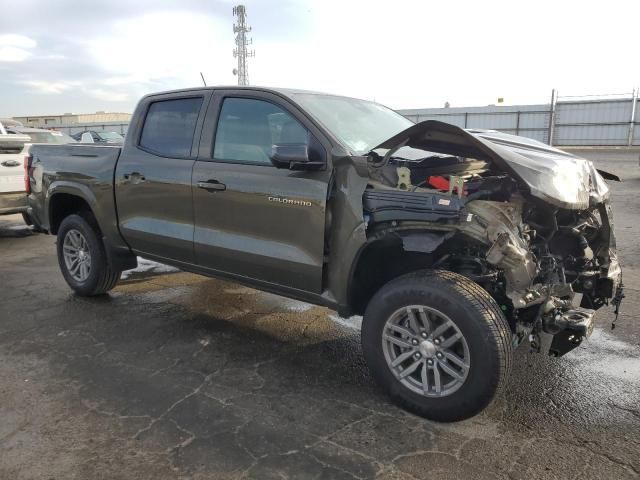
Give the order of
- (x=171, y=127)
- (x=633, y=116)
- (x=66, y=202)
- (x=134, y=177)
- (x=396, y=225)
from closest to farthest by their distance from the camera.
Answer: (x=396, y=225) < (x=171, y=127) < (x=134, y=177) < (x=66, y=202) < (x=633, y=116)

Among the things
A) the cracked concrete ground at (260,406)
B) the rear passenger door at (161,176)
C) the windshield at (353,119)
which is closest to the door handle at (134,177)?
the rear passenger door at (161,176)

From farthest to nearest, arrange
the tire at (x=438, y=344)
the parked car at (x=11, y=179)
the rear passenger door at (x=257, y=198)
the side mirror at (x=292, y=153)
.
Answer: the parked car at (x=11, y=179)
the rear passenger door at (x=257, y=198)
the side mirror at (x=292, y=153)
the tire at (x=438, y=344)

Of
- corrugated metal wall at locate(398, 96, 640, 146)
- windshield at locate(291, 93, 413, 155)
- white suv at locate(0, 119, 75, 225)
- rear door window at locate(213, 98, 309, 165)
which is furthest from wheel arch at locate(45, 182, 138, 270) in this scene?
corrugated metal wall at locate(398, 96, 640, 146)

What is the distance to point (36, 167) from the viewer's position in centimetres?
565

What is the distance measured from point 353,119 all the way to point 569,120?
79.2 ft

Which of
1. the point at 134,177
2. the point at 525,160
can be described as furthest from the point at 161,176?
the point at 525,160

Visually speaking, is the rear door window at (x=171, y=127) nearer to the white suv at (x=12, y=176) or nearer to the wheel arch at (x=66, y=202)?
the wheel arch at (x=66, y=202)

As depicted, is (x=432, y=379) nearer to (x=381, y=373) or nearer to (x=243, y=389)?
(x=381, y=373)

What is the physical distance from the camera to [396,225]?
10.5 ft

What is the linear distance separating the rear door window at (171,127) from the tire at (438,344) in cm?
216

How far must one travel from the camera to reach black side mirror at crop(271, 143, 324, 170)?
3275 millimetres

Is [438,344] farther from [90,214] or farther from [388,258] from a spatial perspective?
[90,214]

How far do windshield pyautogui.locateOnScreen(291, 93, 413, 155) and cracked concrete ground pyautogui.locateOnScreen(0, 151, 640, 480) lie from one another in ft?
5.29

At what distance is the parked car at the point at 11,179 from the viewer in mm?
8258
